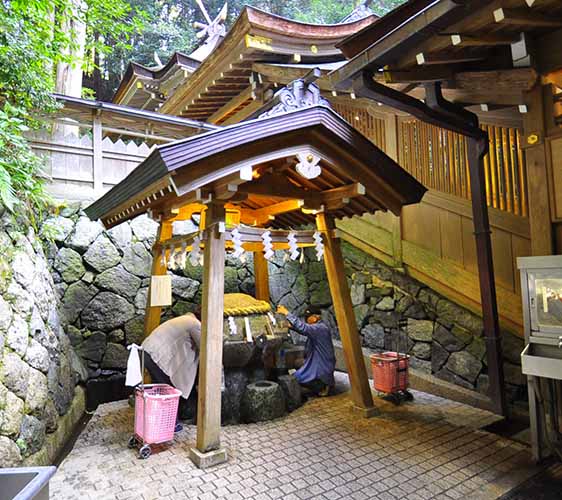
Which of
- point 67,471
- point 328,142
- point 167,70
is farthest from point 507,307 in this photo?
point 167,70

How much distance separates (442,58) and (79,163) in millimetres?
6950

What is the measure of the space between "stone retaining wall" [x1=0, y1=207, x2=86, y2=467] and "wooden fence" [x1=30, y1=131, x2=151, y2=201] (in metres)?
2.54

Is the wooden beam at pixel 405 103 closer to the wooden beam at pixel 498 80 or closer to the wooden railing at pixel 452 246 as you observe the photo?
the wooden beam at pixel 498 80

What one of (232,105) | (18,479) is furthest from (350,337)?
(232,105)

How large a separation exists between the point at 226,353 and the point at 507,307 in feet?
14.2

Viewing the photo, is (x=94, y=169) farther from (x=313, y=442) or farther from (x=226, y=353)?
(x=313, y=442)

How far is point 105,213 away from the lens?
5.61m

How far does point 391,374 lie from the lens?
611 centimetres

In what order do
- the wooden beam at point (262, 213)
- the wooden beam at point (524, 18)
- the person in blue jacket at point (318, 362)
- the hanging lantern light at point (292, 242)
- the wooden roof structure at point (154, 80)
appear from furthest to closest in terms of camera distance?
the wooden roof structure at point (154, 80) → the person in blue jacket at point (318, 362) → the wooden beam at point (262, 213) → the hanging lantern light at point (292, 242) → the wooden beam at point (524, 18)

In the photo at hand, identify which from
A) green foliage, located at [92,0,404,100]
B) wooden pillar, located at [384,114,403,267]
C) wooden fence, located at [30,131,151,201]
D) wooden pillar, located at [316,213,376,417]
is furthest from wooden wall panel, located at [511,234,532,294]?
green foliage, located at [92,0,404,100]

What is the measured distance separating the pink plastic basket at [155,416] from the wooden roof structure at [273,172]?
2.49 m

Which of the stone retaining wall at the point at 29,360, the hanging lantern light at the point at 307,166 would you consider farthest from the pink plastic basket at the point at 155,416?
the hanging lantern light at the point at 307,166

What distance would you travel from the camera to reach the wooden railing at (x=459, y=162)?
5750mm

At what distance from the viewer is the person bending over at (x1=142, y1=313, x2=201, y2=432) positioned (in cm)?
536
